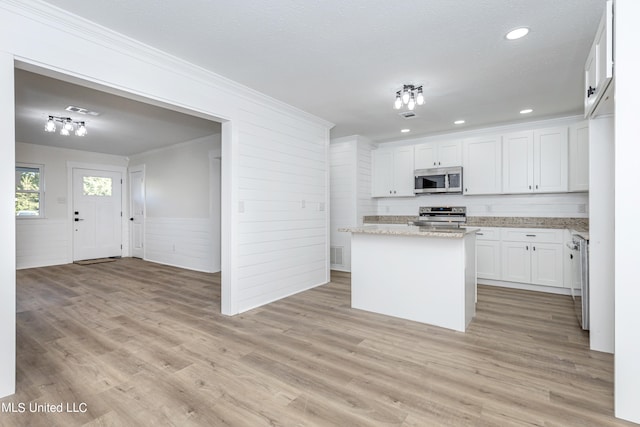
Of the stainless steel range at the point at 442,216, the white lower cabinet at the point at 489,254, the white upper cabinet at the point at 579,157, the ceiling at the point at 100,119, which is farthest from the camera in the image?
the stainless steel range at the point at 442,216

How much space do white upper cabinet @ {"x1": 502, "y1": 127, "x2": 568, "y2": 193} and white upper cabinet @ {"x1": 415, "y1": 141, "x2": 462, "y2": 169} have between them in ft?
2.25

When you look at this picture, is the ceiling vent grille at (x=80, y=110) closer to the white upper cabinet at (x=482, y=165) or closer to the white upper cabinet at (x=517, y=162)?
the white upper cabinet at (x=482, y=165)

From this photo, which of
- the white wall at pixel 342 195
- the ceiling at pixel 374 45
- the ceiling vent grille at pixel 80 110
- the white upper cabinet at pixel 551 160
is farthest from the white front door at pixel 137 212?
the white upper cabinet at pixel 551 160

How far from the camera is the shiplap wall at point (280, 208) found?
3.68m

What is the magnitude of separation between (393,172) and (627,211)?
13.9 ft

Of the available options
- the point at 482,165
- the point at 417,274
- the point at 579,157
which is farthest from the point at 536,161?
the point at 417,274

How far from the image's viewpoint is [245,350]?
2.61 meters

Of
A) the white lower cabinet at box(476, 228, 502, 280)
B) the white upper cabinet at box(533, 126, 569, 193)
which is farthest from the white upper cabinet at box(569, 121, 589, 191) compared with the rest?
the white lower cabinet at box(476, 228, 502, 280)

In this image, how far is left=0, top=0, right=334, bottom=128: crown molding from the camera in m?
2.05

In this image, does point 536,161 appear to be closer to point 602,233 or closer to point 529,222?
point 529,222

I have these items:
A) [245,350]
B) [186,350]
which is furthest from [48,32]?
[245,350]

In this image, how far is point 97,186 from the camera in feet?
23.9

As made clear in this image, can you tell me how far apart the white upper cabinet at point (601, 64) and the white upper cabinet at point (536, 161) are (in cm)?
216

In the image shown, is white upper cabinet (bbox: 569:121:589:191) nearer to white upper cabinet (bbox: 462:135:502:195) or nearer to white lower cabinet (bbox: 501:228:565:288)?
white lower cabinet (bbox: 501:228:565:288)
